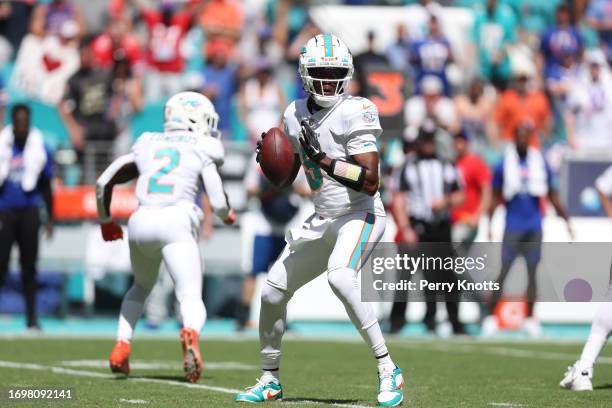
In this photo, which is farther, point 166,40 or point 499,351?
point 166,40

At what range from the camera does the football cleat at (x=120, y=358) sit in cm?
820

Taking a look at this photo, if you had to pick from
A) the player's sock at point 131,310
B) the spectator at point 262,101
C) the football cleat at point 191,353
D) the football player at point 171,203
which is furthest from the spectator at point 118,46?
the football cleat at point 191,353

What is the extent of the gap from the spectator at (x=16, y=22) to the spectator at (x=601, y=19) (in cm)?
845

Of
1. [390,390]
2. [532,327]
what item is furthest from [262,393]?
[532,327]

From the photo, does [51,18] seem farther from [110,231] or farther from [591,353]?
[591,353]

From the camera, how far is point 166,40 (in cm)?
1741

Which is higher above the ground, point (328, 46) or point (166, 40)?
point (166, 40)

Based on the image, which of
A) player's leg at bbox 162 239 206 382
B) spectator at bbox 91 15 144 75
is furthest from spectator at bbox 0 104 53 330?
player's leg at bbox 162 239 206 382

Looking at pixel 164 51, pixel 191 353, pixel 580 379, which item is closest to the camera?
pixel 191 353

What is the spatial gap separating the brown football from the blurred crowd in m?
8.43

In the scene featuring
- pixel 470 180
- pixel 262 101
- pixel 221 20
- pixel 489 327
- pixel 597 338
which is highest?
pixel 221 20

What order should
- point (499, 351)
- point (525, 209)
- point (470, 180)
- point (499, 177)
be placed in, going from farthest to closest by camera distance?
point (470, 180) < point (499, 177) < point (525, 209) < point (499, 351)

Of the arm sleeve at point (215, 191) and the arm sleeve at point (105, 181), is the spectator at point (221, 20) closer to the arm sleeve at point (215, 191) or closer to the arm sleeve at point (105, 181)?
the arm sleeve at point (105, 181)

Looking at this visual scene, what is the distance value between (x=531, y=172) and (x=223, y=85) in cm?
476
